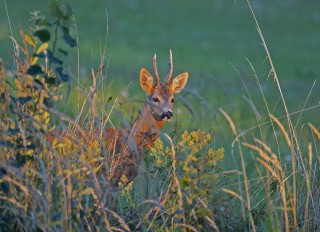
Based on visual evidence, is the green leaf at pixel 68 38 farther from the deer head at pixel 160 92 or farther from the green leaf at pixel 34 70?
the deer head at pixel 160 92

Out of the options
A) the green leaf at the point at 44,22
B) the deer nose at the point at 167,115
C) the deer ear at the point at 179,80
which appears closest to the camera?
the green leaf at the point at 44,22

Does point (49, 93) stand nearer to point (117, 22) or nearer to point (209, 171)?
point (209, 171)

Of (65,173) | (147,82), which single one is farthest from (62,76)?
(147,82)

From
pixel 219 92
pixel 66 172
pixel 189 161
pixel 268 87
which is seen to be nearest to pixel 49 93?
pixel 66 172

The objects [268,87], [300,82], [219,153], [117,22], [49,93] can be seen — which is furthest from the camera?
[117,22]

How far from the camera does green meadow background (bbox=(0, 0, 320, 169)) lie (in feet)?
46.4

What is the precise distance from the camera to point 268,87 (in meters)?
15.5

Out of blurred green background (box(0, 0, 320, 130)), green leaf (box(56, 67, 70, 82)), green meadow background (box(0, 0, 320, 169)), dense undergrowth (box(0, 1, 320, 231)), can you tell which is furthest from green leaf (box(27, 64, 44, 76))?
blurred green background (box(0, 0, 320, 130))

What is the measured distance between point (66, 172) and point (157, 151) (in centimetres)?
69

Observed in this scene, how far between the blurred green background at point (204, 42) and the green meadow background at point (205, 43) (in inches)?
0.8

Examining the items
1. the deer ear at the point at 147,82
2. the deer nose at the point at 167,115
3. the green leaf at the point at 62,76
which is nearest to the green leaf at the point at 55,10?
the green leaf at the point at 62,76

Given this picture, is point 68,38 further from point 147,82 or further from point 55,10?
point 147,82

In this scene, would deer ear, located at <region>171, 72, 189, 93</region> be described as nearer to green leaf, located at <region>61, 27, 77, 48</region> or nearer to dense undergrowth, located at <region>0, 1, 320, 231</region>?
dense undergrowth, located at <region>0, 1, 320, 231</region>

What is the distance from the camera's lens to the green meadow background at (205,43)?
46.4 feet
